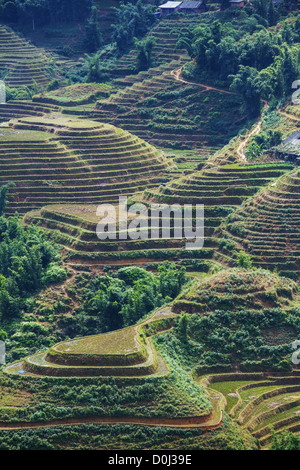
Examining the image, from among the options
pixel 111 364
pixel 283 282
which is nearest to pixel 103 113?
pixel 283 282

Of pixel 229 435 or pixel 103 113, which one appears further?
pixel 103 113

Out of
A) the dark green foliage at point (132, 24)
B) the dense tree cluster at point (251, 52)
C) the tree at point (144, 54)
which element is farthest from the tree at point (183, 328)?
the dark green foliage at point (132, 24)

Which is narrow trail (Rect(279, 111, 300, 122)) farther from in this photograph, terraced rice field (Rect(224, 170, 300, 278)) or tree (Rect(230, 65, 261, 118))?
terraced rice field (Rect(224, 170, 300, 278))

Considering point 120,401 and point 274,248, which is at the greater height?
point 274,248

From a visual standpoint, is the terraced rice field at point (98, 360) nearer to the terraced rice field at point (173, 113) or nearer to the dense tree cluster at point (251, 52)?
the dense tree cluster at point (251, 52)

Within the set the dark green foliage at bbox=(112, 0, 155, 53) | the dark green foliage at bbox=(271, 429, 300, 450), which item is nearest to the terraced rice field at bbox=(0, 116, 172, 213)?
the dark green foliage at bbox=(112, 0, 155, 53)

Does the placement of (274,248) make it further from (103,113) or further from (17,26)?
(17,26)
